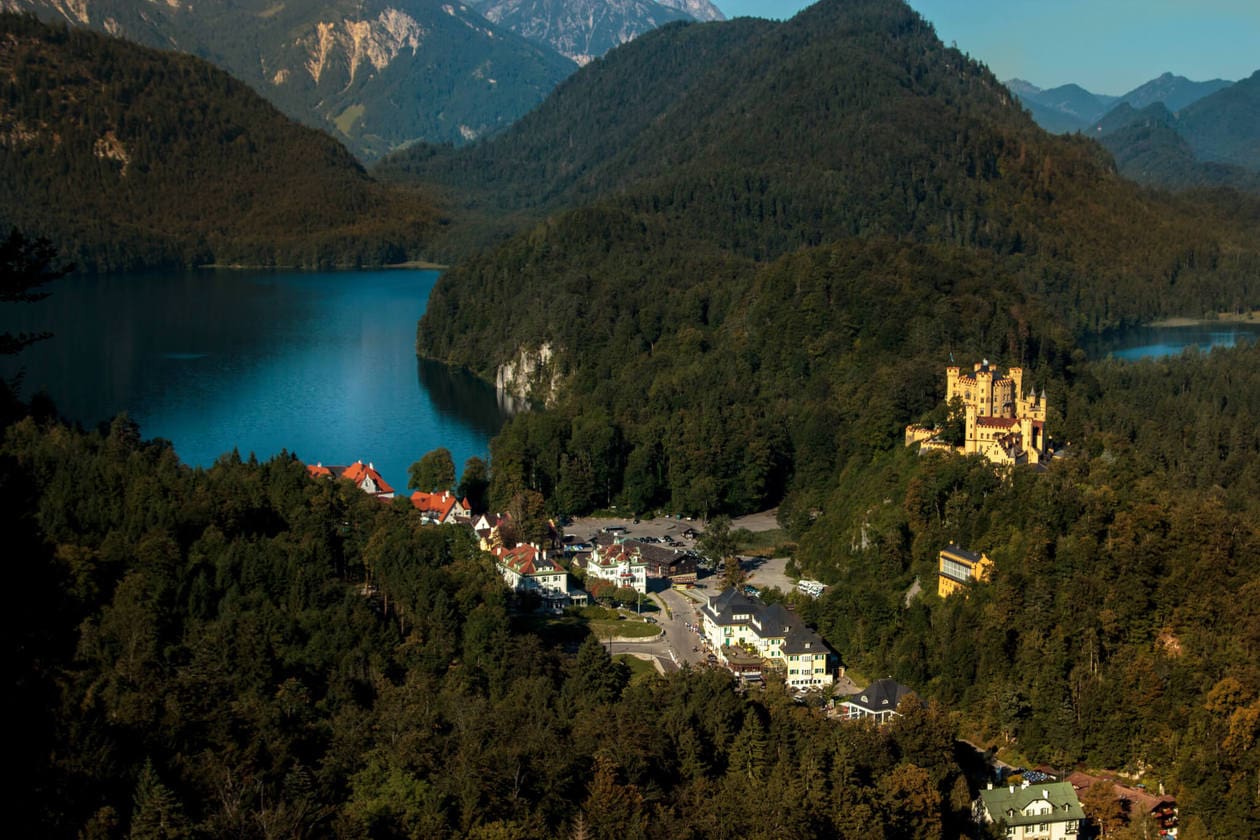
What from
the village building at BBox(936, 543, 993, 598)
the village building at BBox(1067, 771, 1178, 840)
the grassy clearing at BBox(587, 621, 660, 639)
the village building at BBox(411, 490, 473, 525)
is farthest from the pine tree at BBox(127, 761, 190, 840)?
the village building at BBox(411, 490, 473, 525)

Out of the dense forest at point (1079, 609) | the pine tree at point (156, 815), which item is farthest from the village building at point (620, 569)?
the pine tree at point (156, 815)

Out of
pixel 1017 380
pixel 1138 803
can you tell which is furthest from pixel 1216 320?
pixel 1138 803

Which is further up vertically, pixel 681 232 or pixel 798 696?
pixel 681 232

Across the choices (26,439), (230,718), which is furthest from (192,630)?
(26,439)

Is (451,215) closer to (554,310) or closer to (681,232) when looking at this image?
(681,232)

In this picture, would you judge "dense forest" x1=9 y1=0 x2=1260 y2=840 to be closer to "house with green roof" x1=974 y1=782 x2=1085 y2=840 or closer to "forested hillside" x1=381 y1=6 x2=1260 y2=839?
"forested hillside" x1=381 y1=6 x2=1260 y2=839

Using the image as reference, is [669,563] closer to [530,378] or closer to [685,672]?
[685,672]
